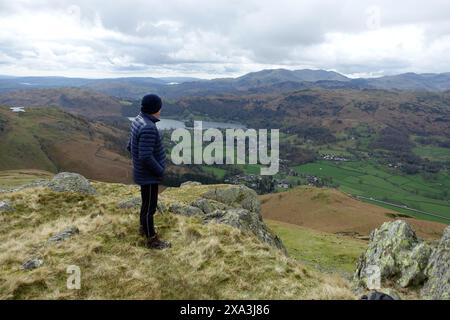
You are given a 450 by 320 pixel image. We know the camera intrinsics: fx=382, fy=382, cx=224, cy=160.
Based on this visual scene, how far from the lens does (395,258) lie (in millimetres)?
16844

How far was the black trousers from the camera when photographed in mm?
14547

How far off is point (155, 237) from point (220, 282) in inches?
153

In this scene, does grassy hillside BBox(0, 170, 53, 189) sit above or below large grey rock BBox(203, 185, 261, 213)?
below

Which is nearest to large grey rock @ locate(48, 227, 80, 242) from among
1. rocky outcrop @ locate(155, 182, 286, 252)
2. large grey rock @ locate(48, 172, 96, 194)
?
rocky outcrop @ locate(155, 182, 286, 252)

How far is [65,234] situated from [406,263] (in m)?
14.6

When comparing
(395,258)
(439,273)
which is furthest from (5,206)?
(439,273)

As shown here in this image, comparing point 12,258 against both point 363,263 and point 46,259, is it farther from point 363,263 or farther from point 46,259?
point 363,263

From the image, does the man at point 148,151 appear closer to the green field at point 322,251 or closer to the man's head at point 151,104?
the man's head at point 151,104

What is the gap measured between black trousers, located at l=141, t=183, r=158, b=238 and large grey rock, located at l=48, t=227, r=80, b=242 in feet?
11.5

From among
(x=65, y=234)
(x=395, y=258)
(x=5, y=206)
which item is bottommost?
(x=395, y=258)

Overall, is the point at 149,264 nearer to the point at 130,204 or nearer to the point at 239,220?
the point at 239,220

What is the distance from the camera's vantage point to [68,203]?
22.8 m

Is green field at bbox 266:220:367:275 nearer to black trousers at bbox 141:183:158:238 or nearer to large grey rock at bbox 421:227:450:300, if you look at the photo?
large grey rock at bbox 421:227:450:300
